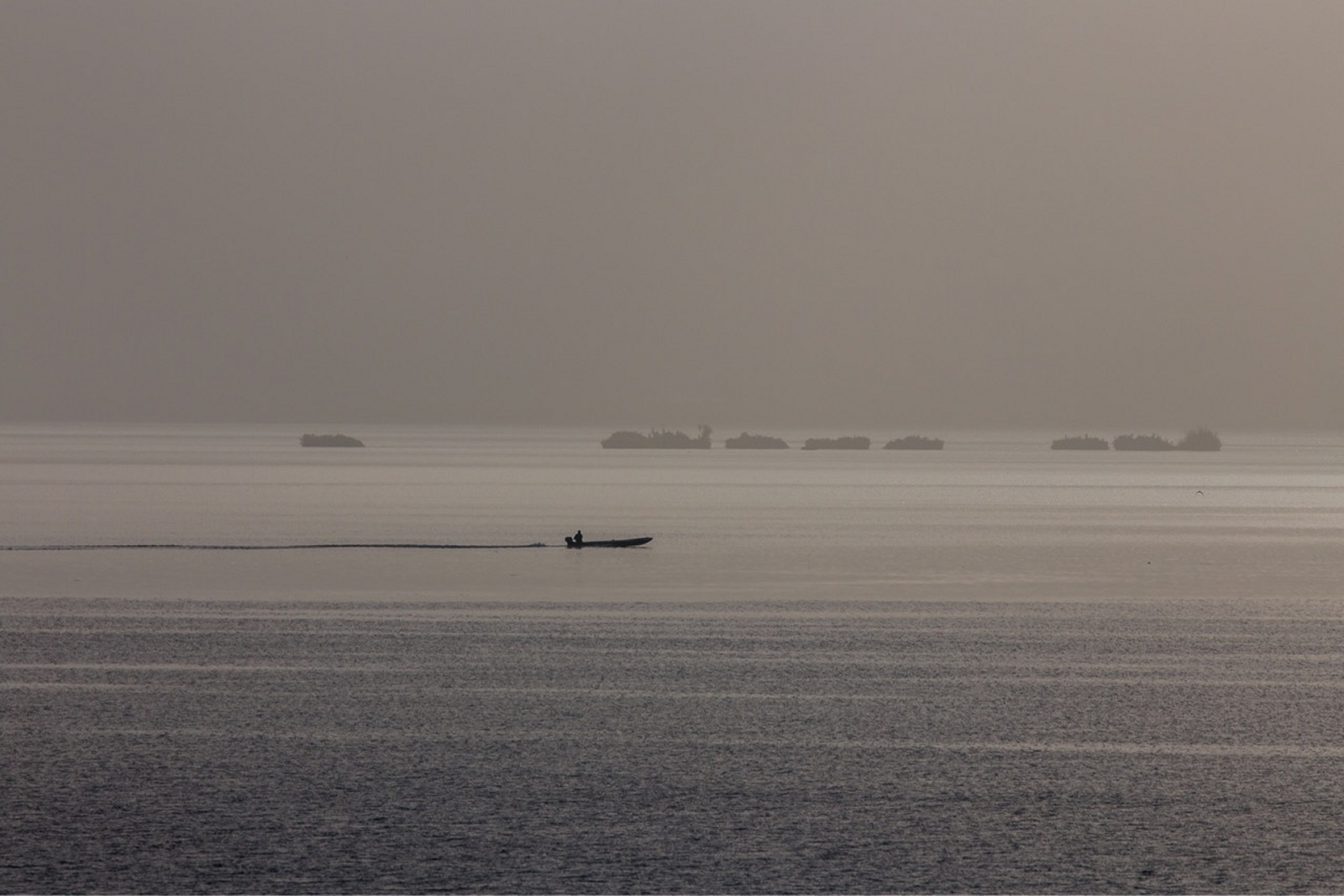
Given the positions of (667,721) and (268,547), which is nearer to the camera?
(667,721)

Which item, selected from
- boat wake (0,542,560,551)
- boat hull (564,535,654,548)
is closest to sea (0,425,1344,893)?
boat wake (0,542,560,551)

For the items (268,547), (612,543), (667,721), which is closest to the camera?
(667,721)

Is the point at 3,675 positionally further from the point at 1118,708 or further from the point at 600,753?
the point at 1118,708

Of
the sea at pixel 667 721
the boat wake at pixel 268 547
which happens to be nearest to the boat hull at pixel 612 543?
the boat wake at pixel 268 547

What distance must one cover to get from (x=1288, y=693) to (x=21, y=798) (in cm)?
1260

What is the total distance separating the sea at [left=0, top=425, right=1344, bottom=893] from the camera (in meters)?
10.9

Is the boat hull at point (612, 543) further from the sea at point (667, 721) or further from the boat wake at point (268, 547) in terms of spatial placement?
the sea at point (667, 721)

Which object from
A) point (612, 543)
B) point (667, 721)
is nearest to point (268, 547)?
point (612, 543)

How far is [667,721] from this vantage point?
52.6 ft

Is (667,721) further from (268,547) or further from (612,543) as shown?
(268,547)

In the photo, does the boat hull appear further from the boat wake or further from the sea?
the sea

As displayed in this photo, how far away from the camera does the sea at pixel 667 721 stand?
35.7ft

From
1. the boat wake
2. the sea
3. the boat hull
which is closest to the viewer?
the sea

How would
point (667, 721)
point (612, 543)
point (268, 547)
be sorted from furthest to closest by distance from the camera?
point (612, 543), point (268, 547), point (667, 721)
